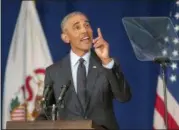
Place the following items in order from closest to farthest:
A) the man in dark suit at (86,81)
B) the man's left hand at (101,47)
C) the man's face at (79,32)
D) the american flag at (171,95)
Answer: the man's left hand at (101,47) < the man in dark suit at (86,81) < the man's face at (79,32) < the american flag at (171,95)

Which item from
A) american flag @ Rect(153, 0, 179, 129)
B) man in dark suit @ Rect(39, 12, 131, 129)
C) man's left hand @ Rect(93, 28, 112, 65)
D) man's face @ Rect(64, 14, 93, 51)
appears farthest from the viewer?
american flag @ Rect(153, 0, 179, 129)

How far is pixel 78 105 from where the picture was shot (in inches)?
121

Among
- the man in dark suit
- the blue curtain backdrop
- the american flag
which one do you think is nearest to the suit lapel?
the man in dark suit

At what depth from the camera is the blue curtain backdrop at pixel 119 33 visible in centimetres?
480

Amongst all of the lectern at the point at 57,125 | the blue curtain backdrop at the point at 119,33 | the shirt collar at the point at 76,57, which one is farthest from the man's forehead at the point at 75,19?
the blue curtain backdrop at the point at 119,33

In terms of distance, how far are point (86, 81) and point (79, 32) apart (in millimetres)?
312

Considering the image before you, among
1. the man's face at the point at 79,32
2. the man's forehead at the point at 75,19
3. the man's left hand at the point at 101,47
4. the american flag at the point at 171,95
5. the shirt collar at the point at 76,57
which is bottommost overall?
the american flag at the point at 171,95

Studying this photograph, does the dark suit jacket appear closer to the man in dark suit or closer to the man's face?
the man in dark suit

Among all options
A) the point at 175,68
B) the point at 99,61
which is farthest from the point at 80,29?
the point at 175,68

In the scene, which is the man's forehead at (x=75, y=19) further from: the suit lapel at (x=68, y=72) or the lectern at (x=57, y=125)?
the lectern at (x=57, y=125)

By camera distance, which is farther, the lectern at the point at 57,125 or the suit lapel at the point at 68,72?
the suit lapel at the point at 68,72

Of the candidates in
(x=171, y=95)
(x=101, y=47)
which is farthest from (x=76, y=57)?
(x=171, y=95)

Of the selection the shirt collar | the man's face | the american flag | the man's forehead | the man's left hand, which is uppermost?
the man's forehead

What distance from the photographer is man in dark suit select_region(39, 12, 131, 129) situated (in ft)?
10.0
